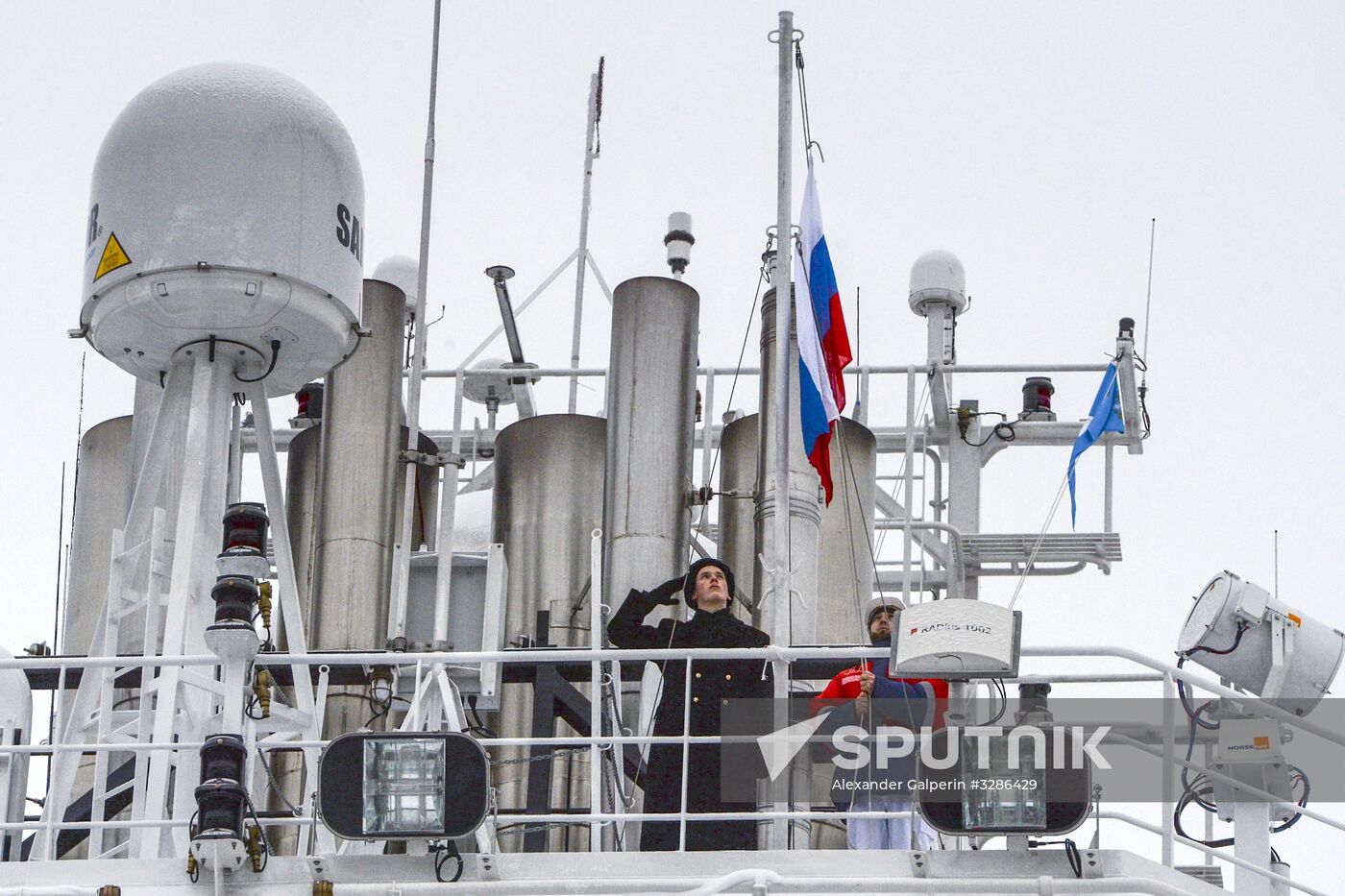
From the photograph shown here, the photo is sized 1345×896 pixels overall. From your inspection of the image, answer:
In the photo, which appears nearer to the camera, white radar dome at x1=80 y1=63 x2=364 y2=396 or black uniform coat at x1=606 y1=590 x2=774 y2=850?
black uniform coat at x1=606 y1=590 x2=774 y2=850

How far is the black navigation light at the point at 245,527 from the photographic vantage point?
9.48 m

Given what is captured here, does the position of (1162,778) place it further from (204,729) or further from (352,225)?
(352,225)

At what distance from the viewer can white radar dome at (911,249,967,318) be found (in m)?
16.9

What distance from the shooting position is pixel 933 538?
53.2 ft

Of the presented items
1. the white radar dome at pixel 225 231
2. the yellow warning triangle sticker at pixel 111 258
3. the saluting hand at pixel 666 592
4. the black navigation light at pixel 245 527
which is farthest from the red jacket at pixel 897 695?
the yellow warning triangle sticker at pixel 111 258

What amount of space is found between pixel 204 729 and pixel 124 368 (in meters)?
2.54

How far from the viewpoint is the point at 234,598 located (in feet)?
29.8

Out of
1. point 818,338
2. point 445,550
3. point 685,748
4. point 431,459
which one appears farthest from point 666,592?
point 431,459

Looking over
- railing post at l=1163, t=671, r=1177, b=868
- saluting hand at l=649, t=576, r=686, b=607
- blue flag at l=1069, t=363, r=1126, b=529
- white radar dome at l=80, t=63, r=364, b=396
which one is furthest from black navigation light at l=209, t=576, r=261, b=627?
blue flag at l=1069, t=363, r=1126, b=529

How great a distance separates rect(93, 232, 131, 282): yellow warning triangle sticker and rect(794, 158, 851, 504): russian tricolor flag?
397cm

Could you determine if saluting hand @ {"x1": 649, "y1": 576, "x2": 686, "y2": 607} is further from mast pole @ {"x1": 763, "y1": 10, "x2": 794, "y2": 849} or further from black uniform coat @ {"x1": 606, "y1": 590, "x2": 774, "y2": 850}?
black uniform coat @ {"x1": 606, "y1": 590, "x2": 774, "y2": 850}

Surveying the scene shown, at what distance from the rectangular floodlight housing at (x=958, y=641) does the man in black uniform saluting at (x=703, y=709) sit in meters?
1.58

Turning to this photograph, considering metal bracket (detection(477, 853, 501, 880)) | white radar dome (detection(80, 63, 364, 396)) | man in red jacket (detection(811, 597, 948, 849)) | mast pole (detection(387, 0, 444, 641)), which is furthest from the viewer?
mast pole (detection(387, 0, 444, 641))

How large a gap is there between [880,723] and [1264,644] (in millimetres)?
2174
